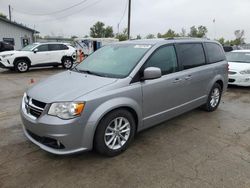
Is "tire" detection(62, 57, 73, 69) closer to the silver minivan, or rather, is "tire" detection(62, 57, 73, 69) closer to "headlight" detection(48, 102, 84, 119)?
the silver minivan

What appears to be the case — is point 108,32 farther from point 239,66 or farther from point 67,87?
point 67,87

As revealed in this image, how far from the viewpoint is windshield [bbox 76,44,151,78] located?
360cm

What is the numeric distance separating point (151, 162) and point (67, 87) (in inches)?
62.9

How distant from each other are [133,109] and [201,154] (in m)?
1.25

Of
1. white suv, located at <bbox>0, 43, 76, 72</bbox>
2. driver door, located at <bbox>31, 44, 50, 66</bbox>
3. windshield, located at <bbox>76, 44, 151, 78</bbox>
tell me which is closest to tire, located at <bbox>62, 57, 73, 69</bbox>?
white suv, located at <bbox>0, 43, 76, 72</bbox>

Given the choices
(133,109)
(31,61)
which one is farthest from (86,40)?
(133,109)

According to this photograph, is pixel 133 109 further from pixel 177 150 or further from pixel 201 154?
pixel 201 154

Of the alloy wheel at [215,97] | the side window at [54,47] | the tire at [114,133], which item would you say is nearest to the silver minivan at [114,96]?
the tire at [114,133]

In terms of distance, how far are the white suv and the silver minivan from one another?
9.10 m

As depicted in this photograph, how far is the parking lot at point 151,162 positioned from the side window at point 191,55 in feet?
4.09

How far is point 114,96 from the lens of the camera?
10.3 ft

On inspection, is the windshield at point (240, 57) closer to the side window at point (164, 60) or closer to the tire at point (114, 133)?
the side window at point (164, 60)

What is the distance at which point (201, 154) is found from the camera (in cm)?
347

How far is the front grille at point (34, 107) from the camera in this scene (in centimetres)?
302
